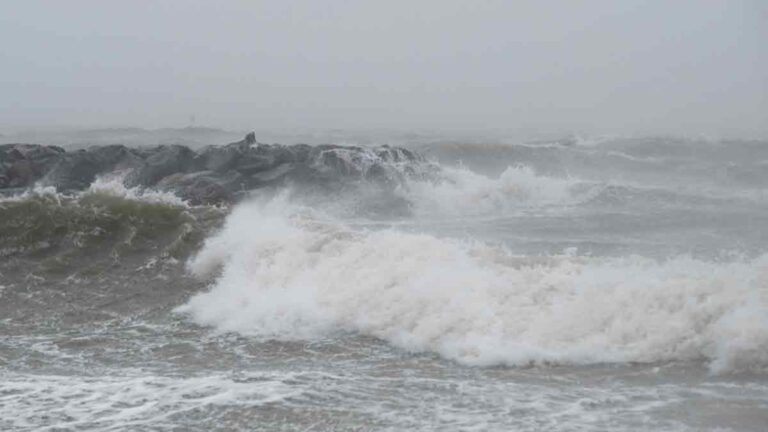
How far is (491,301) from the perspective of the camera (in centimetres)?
917

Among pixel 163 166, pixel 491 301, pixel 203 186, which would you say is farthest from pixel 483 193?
pixel 491 301

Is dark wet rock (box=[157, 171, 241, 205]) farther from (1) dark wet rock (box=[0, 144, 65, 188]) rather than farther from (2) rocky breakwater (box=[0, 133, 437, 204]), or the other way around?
(1) dark wet rock (box=[0, 144, 65, 188])

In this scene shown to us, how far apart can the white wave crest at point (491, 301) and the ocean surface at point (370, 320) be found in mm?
29

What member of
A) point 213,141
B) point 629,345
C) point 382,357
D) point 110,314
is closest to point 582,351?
point 629,345

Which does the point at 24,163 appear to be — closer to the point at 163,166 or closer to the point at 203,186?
the point at 163,166

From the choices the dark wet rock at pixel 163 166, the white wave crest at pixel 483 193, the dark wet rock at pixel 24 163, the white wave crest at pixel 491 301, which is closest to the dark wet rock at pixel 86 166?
the dark wet rock at pixel 24 163

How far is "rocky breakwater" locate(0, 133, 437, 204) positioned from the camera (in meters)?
18.4

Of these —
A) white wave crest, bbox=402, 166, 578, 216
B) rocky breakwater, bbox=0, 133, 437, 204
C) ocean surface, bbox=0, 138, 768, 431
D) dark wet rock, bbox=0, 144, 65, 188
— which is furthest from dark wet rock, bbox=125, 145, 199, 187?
white wave crest, bbox=402, 166, 578, 216

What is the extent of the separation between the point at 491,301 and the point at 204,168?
466 inches

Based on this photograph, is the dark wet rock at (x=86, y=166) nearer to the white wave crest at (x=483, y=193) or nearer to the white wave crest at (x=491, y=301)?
the white wave crest at (x=483, y=193)

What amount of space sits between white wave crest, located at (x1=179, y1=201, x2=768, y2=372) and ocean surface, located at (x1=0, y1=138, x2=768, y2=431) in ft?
0.10

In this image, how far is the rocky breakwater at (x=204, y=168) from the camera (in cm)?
1842

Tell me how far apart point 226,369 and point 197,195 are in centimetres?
987

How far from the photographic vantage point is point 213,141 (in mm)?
45438
